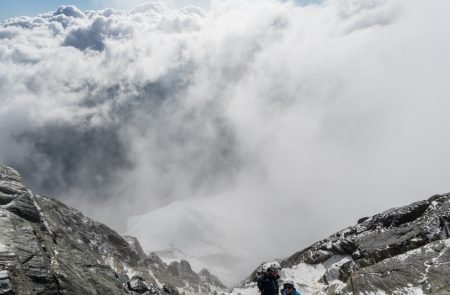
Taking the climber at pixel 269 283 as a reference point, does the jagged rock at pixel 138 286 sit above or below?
above

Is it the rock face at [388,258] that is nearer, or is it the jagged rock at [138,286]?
the rock face at [388,258]

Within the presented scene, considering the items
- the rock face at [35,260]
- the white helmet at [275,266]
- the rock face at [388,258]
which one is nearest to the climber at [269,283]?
the white helmet at [275,266]

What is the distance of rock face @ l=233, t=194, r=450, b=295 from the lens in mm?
25953

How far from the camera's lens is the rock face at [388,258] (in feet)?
85.1

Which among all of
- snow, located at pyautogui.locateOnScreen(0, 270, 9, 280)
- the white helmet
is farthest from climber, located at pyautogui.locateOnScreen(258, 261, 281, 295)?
snow, located at pyautogui.locateOnScreen(0, 270, 9, 280)

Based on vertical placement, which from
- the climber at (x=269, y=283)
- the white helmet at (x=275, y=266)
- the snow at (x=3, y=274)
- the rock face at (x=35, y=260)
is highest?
the rock face at (x=35, y=260)

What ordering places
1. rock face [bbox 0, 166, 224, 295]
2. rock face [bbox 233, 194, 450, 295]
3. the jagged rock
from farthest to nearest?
the jagged rock, rock face [bbox 233, 194, 450, 295], rock face [bbox 0, 166, 224, 295]

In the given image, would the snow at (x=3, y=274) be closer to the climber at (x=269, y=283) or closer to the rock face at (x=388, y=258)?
the climber at (x=269, y=283)

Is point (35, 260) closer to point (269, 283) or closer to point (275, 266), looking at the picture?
point (269, 283)

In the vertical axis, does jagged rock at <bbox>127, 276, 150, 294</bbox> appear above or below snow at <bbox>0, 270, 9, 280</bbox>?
above

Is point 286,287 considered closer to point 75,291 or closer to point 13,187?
point 75,291

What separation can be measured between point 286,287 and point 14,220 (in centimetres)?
2795

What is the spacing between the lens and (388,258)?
106 ft

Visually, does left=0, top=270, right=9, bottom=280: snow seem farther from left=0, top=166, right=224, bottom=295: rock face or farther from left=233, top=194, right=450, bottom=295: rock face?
left=233, top=194, right=450, bottom=295: rock face
